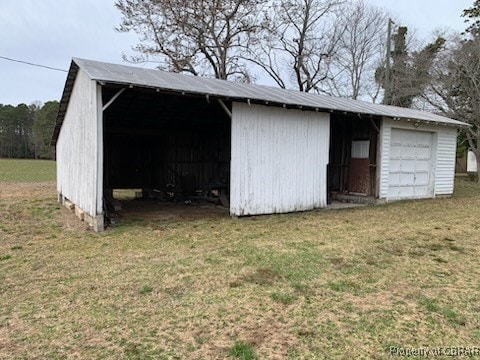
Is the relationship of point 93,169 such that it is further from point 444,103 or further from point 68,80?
point 444,103

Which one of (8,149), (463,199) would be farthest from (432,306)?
(8,149)

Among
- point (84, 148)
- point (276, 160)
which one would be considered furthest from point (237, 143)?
point (84, 148)

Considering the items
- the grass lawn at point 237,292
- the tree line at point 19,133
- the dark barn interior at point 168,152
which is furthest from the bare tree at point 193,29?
the tree line at point 19,133

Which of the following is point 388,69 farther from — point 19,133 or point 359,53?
point 19,133

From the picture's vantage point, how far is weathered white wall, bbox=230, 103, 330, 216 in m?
8.19

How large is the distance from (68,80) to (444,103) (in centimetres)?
1948

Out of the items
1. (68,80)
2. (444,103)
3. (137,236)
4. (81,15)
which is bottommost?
(137,236)

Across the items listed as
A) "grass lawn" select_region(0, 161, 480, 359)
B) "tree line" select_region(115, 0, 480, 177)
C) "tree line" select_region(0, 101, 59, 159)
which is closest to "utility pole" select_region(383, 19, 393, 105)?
"tree line" select_region(115, 0, 480, 177)

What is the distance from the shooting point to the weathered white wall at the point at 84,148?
6711 mm

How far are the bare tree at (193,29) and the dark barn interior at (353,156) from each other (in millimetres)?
12110

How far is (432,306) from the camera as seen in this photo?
340 cm

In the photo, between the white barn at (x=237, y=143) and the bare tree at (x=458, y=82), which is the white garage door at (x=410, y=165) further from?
the bare tree at (x=458, y=82)

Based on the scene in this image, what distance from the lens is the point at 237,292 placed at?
3.77 m

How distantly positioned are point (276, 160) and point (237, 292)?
5.24 metres
